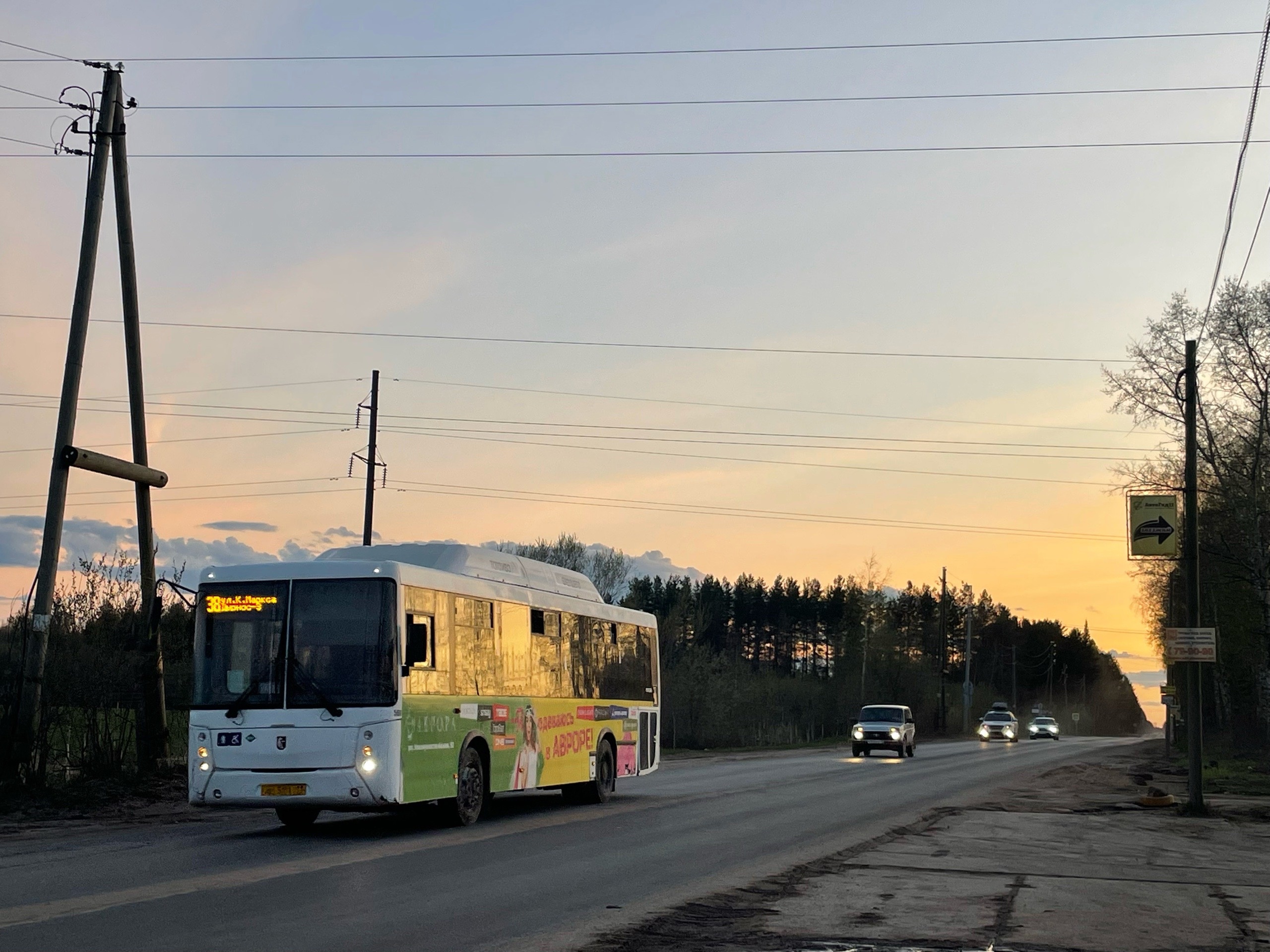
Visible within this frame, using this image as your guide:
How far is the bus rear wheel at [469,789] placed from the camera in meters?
17.3

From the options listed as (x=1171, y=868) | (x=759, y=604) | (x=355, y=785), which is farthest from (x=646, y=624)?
(x=759, y=604)

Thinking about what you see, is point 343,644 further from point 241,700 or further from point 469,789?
point 469,789

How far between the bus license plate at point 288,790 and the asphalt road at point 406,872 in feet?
1.67

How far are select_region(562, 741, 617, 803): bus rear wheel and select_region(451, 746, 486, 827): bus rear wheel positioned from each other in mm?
3943

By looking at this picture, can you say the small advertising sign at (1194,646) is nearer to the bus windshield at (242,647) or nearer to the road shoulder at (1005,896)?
the road shoulder at (1005,896)

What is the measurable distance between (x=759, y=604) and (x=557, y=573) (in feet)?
481

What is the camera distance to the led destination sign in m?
16.2

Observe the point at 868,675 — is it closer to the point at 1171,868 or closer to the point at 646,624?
the point at 646,624

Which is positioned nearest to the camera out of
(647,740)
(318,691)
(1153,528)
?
(318,691)

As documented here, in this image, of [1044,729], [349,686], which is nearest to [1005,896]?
[349,686]

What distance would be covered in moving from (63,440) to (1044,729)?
72987 mm

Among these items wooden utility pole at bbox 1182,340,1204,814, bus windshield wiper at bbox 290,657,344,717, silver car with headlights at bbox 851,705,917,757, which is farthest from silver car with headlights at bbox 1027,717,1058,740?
bus windshield wiper at bbox 290,657,344,717

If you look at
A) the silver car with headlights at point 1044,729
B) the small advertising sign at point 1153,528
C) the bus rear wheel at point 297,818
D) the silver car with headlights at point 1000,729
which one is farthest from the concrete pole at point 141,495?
the silver car with headlights at point 1044,729

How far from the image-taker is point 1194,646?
21.8m
